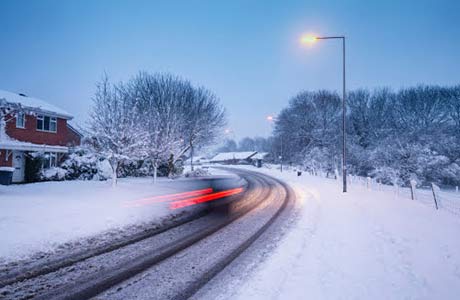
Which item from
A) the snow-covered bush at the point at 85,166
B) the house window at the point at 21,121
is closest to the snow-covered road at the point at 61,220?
the snow-covered bush at the point at 85,166

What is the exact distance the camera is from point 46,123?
83.2 feet

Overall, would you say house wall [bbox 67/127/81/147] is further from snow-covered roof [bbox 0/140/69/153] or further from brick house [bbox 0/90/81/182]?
snow-covered roof [bbox 0/140/69/153]

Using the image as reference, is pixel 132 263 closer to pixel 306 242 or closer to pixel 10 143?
pixel 306 242

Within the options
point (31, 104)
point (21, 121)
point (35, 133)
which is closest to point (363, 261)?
point (21, 121)

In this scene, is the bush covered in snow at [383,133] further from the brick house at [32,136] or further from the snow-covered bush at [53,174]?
the snow-covered bush at [53,174]

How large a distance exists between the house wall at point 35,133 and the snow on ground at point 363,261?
23.5 m

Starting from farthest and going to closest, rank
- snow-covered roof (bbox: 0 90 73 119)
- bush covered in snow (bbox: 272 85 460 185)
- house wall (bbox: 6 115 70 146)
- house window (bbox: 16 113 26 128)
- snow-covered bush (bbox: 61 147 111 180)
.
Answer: bush covered in snow (bbox: 272 85 460 185) < snow-covered bush (bbox: 61 147 111 180) < snow-covered roof (bbox: 0 90 73 119) < house window (bbox: 16 113 26 128) < house wall (bbox: 6 115 70 146)

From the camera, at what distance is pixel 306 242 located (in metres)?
7.30

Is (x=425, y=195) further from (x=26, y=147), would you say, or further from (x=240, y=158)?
(x=240, y=158)

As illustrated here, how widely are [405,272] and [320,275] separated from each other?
1618mm

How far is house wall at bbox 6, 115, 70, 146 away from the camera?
22.2 meters

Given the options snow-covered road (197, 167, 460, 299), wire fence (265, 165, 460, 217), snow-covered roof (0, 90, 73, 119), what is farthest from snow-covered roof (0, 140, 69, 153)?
wire fence (265, 165, 460, 217)

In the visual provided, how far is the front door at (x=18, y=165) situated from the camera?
72.3 feet

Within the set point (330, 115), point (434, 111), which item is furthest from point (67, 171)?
point (434, 111)
